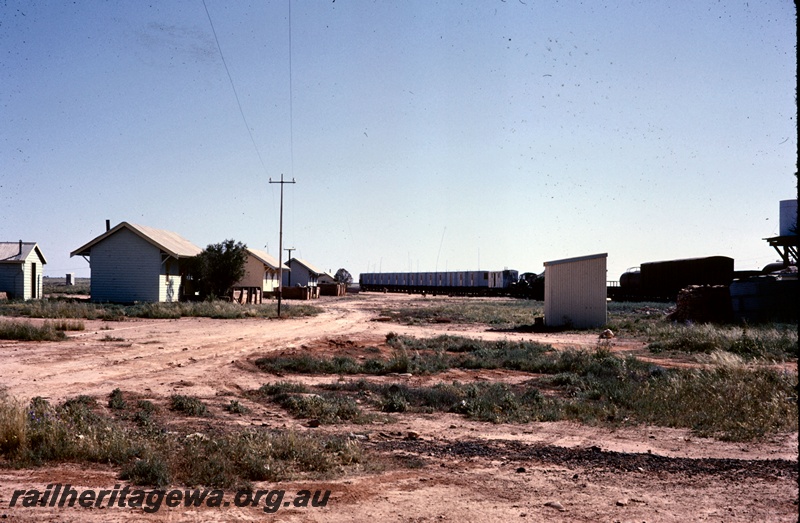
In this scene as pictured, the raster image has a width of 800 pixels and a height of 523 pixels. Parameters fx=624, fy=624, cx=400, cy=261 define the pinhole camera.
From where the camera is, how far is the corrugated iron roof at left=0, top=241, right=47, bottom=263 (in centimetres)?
4316

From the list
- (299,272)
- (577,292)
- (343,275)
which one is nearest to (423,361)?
(577,292)

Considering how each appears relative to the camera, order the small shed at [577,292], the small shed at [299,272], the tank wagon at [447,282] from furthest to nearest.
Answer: the small shed at [299,272], the tank wagon at [447,282], the small shed at [577,292]

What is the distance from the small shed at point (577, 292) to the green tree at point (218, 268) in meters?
24.8

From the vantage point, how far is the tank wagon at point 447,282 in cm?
7706

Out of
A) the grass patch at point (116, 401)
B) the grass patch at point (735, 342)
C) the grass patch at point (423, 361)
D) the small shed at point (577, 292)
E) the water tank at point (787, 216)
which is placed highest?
the water tank at point (787, 216)

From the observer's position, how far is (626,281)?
58531mm

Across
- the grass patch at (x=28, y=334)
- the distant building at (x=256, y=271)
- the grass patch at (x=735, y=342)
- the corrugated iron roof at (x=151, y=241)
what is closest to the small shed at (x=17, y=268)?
the corrugated iron roof at (x=151, y=241)

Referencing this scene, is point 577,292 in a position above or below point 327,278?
below

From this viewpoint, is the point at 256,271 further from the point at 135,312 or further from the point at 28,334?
the point at 28,334

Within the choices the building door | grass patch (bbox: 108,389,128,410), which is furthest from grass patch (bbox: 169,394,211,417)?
the building door

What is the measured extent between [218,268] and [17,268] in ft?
44.5

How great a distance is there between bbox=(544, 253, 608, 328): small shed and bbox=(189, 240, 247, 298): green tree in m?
24.8

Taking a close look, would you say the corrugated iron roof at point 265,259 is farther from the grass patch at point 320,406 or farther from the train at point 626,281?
the grass patch at point 320,406

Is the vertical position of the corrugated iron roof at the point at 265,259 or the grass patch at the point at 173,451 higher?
the corrugated iron roof at the point at 265,259
